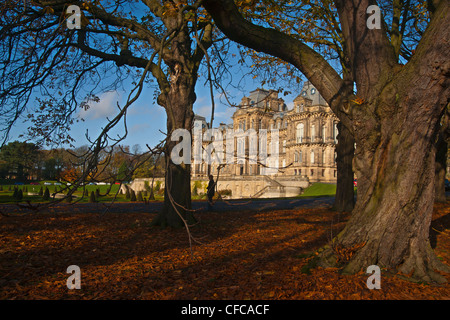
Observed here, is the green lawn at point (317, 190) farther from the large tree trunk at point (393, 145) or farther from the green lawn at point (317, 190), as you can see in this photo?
the large tree trunk at point (393, 145)

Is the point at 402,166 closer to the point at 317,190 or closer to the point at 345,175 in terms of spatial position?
the point at 345,175

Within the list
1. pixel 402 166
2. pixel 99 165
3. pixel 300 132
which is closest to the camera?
pixel 99 165

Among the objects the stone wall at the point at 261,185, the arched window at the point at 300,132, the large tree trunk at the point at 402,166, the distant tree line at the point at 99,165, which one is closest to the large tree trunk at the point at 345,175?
the distant tree line at the point at 99,165

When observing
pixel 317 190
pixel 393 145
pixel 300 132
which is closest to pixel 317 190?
pixel 317 190

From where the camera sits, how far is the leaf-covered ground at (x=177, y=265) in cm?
369

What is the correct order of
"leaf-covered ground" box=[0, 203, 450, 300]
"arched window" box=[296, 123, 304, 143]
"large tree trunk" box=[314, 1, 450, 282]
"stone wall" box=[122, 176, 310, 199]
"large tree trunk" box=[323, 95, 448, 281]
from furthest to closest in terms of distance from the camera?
1. "arched window" box=[296, 123, 304, 143]
2. "stone wall" box=[122, 176, 310, 199]
3. "large tree trunk" box=[323, 95, 448, 281]
4. "large tree trunk" box=[314, 1, 450, 282]
5. "leaf-covered ground" box=[0, 203, 450, 300]

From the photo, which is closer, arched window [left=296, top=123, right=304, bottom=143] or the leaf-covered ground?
the leaf-covered ground

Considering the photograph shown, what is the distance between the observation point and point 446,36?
4.05 metres

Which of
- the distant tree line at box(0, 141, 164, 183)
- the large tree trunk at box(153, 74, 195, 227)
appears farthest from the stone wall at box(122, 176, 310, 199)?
the distant tree line at box(0, 141, 164, 183)

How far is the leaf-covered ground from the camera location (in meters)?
3.69

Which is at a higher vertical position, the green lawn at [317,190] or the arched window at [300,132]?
the arched window at [300,132]

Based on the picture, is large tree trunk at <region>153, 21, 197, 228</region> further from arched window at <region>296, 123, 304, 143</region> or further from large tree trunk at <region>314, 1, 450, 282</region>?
arched window at <region>296, 123, 304, 143</region>

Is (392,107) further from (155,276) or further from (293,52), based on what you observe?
(155,276)

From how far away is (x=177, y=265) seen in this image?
498 centimetres
